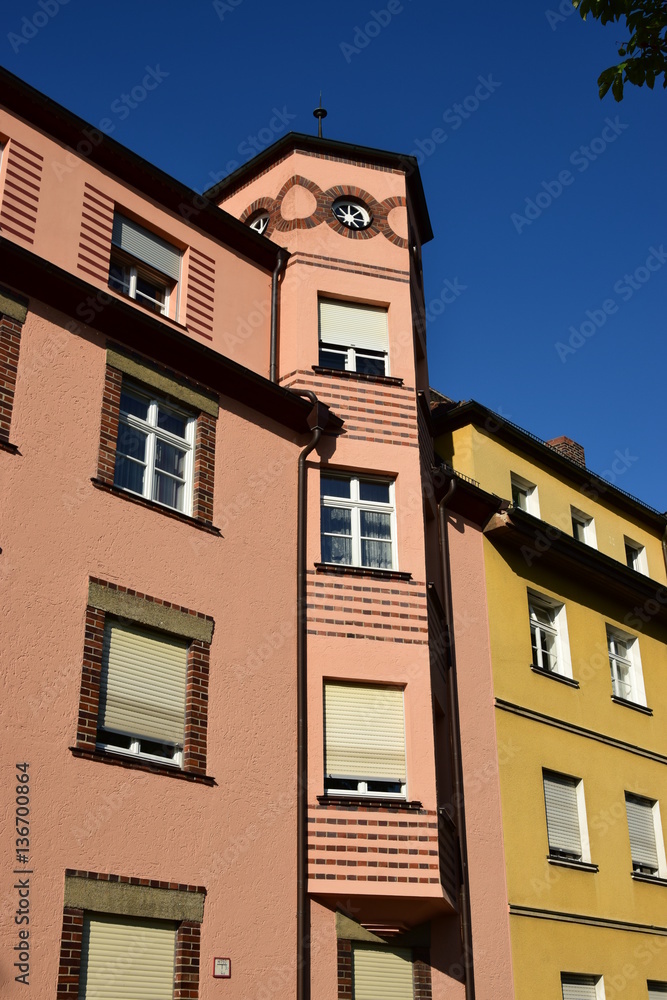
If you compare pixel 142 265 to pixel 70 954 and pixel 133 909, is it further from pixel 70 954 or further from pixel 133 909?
pixel 70 954

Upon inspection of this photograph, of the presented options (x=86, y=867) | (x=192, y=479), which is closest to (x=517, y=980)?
(x=86, y=867)

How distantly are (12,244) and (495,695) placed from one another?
10.4m

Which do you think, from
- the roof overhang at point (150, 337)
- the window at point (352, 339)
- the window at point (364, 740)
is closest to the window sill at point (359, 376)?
the window at point (352, 339)

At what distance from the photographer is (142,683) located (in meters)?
13.5

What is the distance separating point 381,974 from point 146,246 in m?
10.6

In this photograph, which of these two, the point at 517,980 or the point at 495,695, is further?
the point at 495,695

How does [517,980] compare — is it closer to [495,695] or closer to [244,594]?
[495,695]

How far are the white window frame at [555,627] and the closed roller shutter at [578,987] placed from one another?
Answer: 5035 mm

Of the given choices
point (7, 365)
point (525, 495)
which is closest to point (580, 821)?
point (525, 495)

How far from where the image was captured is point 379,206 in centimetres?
1966

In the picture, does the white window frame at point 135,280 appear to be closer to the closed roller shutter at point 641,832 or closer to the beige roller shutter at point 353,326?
the beige roller shutter at point 353,326

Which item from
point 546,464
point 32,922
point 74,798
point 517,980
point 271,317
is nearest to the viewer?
point 32,922

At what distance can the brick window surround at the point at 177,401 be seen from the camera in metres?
14.3

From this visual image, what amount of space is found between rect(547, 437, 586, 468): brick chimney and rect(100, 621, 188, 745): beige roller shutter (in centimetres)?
1508
